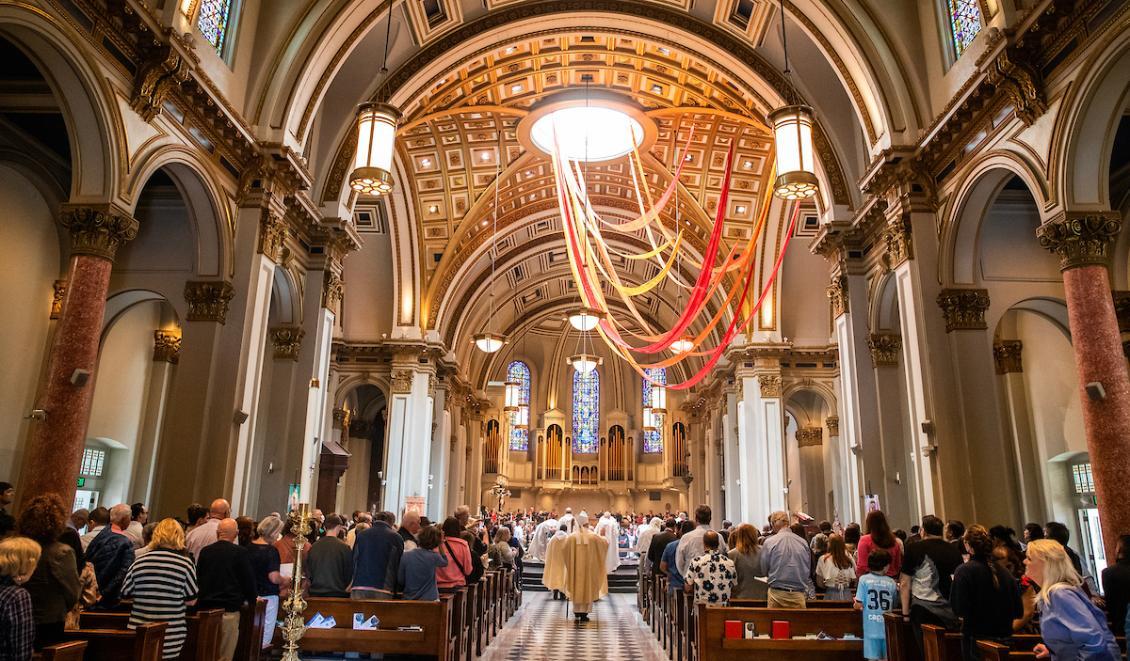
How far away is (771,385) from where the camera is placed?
1856 centimetres

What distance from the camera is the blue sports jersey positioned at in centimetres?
502

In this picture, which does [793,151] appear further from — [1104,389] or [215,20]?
[215,20]

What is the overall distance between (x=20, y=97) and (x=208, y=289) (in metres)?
2.99

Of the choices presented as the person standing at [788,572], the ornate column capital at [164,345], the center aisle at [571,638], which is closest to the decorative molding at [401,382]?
the ornate column capital at [164,345]

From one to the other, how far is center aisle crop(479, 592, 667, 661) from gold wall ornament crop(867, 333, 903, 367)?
18.0 feet

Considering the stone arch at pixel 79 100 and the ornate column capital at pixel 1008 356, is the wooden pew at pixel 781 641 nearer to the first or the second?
the stone arch at pixel 79 100

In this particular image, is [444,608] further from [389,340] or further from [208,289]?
[389,340]

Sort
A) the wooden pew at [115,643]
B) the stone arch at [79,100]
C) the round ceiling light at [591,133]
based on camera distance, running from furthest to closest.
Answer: the round ceiling light at [591,133] < the stone arch at [79,100] < the wooden pew at [115,643]

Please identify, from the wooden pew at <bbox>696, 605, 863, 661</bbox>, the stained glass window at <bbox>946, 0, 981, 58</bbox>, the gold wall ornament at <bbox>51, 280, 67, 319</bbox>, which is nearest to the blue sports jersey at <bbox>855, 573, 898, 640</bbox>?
the wooden pew at <bbox>696, 605, 863, 661</bbox>

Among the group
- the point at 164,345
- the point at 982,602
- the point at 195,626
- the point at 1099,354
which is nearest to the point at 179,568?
the point at 195,626

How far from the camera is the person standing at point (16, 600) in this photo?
321 cm

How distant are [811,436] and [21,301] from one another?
1976 cm

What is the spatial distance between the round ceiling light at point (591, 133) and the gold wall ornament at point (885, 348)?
19.3ft

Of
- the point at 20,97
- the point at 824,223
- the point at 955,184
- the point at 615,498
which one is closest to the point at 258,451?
the point at 20,97
